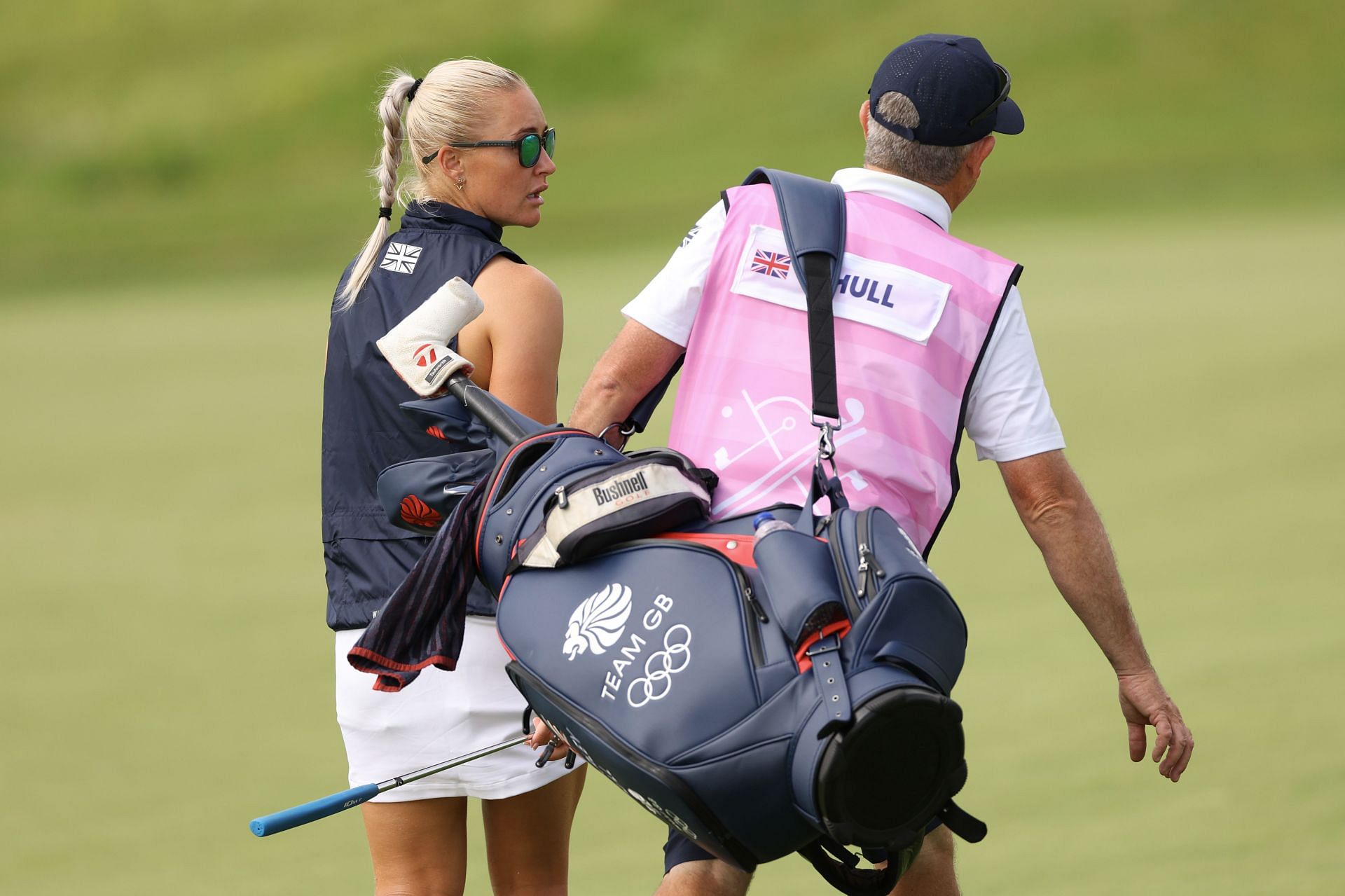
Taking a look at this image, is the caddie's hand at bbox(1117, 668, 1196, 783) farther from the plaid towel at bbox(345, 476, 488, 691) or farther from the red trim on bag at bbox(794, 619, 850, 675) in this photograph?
the plaid towel at bbox(345, 476, 488, 691)

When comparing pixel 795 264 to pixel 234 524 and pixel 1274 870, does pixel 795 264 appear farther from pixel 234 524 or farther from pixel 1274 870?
pixel 234 524

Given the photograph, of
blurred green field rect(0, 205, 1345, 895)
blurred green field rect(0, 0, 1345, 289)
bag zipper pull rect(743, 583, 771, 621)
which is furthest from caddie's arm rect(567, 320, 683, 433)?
A: blurred green field rect(0, 0, 1345, 289)

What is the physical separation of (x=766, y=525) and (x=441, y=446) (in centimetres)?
70

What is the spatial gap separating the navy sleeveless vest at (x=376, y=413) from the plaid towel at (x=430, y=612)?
291 mm

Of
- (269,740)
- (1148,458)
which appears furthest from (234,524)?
(1148,458)

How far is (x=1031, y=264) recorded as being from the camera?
12.2 meters

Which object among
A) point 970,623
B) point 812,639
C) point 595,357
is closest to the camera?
point 812,639

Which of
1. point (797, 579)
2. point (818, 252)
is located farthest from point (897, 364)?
point (797, 579)

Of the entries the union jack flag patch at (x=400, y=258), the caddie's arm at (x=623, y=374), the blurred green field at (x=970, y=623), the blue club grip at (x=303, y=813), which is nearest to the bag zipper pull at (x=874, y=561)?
the caddie's arm at (x=623, y=374)

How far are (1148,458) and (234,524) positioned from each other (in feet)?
12.1

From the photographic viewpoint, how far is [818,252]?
222cm

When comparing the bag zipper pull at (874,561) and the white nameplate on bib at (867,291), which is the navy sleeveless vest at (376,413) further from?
the bag zipper pull at (874,561)

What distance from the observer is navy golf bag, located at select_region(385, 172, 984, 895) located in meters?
1.78

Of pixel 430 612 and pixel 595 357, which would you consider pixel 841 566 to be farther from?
pixel 595 357
